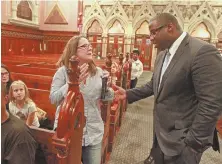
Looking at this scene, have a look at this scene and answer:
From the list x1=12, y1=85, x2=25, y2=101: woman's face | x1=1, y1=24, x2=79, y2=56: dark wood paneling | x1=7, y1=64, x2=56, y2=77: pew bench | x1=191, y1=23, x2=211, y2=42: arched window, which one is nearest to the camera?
x1=12, y1=85, x2=25, y2=101: woman's face

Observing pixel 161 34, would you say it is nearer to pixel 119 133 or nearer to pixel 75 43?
pixel 75 43

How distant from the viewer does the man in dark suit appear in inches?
50.3

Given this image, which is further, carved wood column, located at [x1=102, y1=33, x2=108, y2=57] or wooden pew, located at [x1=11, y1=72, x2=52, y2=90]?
carved wood column, located at [x1=102, y1=33, x2=108, y2=57]

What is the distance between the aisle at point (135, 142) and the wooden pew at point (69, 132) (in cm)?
169

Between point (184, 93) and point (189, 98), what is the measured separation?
0.05m

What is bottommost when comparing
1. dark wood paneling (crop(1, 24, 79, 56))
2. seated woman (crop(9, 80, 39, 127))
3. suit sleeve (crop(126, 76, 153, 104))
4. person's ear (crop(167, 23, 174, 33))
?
seated woman (crop(9, 80, 39, 127))

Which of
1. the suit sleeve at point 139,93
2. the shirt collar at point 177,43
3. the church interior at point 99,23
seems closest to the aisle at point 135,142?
the suit sleeve at point 139,93

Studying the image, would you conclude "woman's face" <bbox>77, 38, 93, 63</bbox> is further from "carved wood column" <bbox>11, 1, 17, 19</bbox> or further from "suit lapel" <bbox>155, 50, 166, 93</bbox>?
"carved wood column" <bbox>11, 1, 17, 19</bbox>

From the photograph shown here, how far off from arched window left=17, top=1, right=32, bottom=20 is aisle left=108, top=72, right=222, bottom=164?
22.6 feet

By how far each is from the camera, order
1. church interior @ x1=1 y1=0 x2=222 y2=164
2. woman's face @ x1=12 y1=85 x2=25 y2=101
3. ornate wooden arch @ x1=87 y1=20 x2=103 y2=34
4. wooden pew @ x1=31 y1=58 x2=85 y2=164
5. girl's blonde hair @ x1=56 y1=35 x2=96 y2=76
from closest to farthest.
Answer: wooden pew @ x1=31 y1=58 x2=85 y2=164 → girl's blonde hair @ x1=56 y1=35 x2=96 y2=76 → woman's face @ x1=12 y1=85 x2=25 y2=101 → church interior @ x1=1 y1=0 x2=222 y2=164 → ornate wooden arch @ x1=87 y1=20 x2=103 y2=34

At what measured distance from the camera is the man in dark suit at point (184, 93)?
128 cm

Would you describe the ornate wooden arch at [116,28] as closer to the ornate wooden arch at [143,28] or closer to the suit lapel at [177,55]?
the ornate wooden arch at [143,28]

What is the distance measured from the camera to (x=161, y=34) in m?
1.45

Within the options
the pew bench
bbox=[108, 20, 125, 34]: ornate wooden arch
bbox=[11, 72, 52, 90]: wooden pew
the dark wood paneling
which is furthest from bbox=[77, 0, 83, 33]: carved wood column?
bbox=[11, 72, 52, 90]: wooden pew
